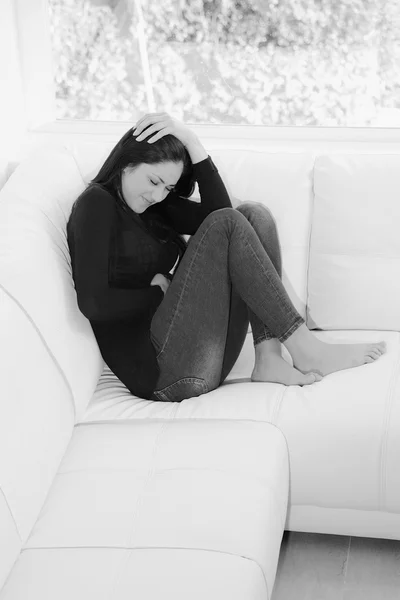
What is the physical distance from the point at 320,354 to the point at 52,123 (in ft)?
4.92

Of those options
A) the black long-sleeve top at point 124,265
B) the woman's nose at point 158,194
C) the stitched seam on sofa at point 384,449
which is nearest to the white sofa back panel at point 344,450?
the stitched seam on sofa at point 384,449

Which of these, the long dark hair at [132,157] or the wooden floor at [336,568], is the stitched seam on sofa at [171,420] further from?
the long dark hair at [132,157]

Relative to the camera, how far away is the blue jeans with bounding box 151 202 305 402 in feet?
6.34

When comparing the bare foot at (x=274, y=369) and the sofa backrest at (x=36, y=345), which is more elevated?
the sofa backrest at (x=36, y=345)

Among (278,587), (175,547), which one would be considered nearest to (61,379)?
(175,547)

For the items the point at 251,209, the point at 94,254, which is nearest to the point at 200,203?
the point at 251,209

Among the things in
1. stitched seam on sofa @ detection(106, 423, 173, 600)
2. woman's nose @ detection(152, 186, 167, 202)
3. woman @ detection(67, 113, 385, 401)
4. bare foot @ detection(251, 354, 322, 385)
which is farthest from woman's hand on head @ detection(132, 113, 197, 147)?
stitched seam on sofa @ detection(106, 423, 173, 600)

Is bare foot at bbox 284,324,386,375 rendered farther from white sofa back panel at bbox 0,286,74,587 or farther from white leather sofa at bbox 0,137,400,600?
white sofa back panel at bbox 0,286,74,587

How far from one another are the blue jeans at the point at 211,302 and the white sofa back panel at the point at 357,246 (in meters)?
0.32

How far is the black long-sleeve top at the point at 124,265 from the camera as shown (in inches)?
74.4

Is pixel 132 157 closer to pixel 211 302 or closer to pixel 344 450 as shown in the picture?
pixel 211 302

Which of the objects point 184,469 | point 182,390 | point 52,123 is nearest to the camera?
point 184,469

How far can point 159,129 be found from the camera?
2.01 m

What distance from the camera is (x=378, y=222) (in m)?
2.24
